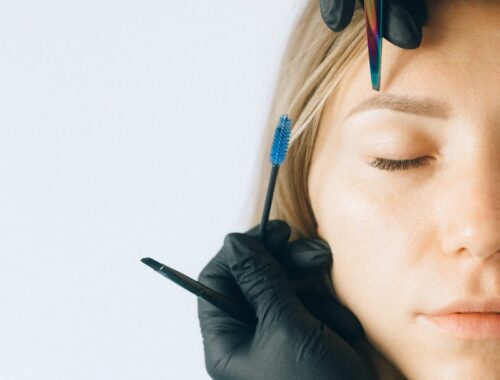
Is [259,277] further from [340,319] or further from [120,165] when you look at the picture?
[120,165]

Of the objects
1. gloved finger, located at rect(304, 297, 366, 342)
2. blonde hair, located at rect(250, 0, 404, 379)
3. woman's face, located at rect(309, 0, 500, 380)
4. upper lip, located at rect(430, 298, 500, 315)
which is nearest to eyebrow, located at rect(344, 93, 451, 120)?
woman's face, located at rect(309, 0, 500, 380)

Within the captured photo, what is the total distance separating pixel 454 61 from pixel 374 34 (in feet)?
0.42

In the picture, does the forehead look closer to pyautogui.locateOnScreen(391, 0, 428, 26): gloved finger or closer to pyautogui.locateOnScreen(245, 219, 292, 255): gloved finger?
pyautogui.locateOnScreen(391, 0, 428, 26): gloved finger

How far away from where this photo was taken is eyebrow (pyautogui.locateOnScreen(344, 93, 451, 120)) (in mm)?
1095

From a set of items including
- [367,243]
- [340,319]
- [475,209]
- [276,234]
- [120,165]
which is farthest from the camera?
[120,165]

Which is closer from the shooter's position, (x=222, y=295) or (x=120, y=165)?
(x=222, y=295)

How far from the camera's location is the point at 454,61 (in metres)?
1.11

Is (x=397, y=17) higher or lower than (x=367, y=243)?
higher

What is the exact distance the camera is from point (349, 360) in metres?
1.26

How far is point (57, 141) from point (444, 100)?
849 mm

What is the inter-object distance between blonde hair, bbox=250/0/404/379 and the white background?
0.32 ft

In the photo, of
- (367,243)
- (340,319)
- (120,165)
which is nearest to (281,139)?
(367,243)

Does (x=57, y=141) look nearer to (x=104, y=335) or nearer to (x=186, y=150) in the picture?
(x=186, y=150)

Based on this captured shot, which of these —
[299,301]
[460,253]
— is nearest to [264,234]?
[299,301]
